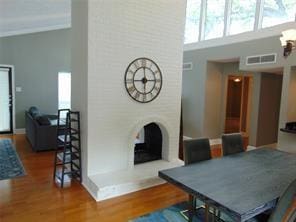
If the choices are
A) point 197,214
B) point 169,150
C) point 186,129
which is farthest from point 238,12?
point 197,214

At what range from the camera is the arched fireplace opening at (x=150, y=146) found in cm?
422

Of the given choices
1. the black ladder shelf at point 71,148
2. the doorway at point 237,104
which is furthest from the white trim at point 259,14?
the black ladder shelf at point 71,148

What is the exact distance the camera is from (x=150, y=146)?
4566 mm

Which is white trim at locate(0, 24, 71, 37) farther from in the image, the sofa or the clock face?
the clock face

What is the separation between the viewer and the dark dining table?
1.64 m

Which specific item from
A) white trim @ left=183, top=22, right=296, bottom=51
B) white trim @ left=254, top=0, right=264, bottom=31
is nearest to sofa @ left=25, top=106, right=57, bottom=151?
white trim @ left=183, top=22, right=296, bottom=51

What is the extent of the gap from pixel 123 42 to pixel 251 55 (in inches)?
125

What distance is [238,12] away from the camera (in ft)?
18.1

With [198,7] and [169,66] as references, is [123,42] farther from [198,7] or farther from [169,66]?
[198,7]

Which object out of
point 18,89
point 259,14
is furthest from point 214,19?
point 18,89

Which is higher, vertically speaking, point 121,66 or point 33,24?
point 33,24

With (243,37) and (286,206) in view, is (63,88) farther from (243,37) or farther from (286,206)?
(286,206)

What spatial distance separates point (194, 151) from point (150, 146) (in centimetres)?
200

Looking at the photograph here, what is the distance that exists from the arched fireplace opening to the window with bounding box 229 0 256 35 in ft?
10.6
